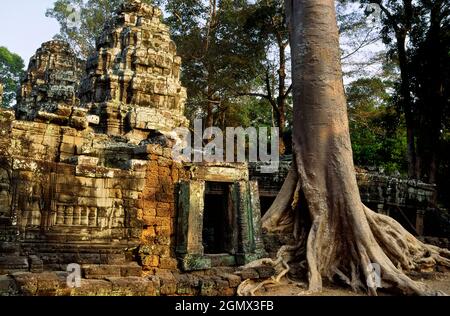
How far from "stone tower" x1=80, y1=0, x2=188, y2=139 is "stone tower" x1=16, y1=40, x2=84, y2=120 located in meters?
0.65

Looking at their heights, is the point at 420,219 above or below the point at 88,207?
below

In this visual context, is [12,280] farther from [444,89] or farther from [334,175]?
[444,89]

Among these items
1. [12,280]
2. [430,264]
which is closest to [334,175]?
[430,264]

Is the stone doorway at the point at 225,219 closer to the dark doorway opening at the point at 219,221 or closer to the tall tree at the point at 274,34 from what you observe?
the dark doorway opening at the point at 219,221

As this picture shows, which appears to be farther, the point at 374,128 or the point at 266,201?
the point at 374,128

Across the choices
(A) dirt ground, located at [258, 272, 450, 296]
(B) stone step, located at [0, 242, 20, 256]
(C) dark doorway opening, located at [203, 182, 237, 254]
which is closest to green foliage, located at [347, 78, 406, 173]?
(C) dark doorway opening, located at [203, 182, 237, 254]

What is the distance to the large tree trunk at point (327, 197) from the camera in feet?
17.7

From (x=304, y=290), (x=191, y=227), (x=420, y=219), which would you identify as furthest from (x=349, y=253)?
(x=420, y=219)

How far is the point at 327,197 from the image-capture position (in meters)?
5.89

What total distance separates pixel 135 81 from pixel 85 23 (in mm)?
15616

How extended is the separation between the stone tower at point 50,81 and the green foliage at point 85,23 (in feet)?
38.1

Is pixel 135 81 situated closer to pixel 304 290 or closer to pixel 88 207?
pixel 88 207

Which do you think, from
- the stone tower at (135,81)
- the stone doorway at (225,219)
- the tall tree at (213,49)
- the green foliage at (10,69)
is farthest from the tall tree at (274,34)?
the green foliage at (10,69)
